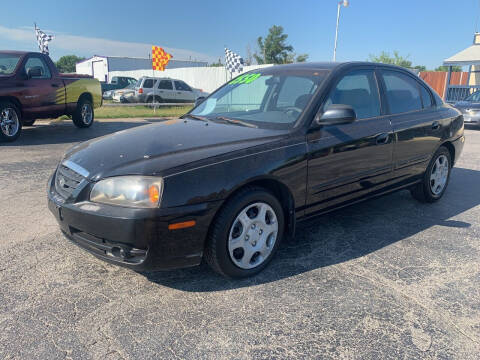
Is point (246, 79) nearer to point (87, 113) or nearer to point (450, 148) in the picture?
point (450, 148)

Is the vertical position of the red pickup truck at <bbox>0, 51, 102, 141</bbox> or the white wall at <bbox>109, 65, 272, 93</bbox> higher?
the white wall at <bbox>109, 65, 272, 93</bbox>

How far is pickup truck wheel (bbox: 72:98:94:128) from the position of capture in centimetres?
1042

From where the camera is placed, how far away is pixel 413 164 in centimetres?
421

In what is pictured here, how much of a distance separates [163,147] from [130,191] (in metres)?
0.49

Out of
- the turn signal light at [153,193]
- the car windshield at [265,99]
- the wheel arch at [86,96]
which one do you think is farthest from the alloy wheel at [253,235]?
the wheel arch at [86,96]

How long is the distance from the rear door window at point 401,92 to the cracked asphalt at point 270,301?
1.24 meters

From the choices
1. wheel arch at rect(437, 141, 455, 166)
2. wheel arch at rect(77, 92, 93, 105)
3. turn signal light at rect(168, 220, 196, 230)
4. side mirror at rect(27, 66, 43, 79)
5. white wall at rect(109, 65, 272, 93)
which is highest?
white wall at rect(109, 65, 272, 93)

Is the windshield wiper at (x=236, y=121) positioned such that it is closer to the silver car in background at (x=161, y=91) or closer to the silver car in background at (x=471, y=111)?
the silver car in background at (x=471, y=111)

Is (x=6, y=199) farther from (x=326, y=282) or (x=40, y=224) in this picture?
(x=326, y=282)

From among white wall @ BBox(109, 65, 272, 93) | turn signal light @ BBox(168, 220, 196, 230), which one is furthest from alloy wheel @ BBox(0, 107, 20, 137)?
white wall @ BBox(109, 65, 272, 93)

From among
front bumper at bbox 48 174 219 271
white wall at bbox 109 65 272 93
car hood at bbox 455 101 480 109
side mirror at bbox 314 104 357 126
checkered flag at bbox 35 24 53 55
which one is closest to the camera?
front bumper at bbox 48 174 219 271

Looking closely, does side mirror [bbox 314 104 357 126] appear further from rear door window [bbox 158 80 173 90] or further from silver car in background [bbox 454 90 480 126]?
rear door window [bbox 158 80 173 90]

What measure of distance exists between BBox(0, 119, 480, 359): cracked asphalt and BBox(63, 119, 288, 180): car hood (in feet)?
2.74

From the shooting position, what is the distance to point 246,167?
2.68m
